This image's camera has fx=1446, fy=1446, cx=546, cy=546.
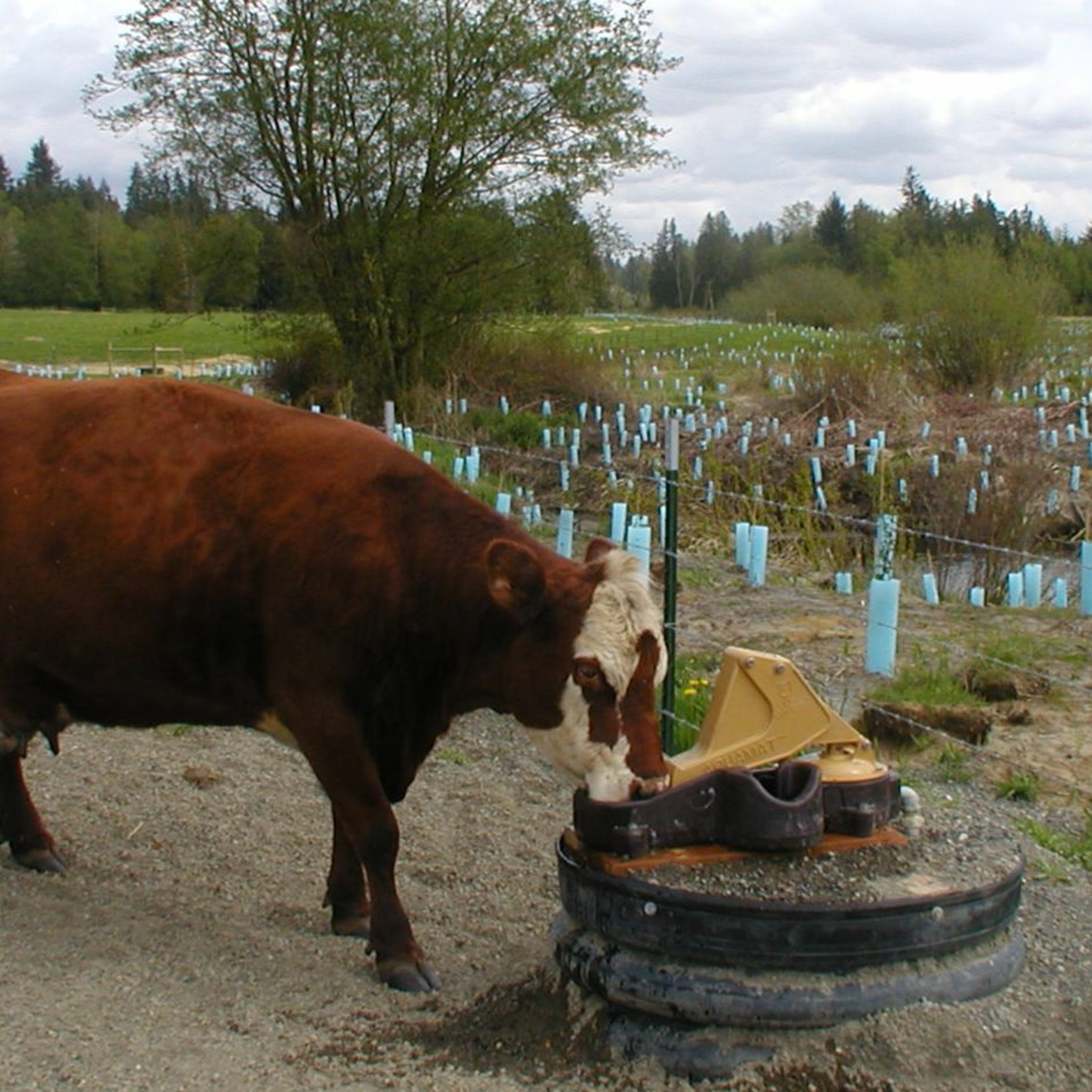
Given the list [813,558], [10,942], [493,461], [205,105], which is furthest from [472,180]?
[10,942]

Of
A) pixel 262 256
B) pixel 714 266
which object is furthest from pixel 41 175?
pixel 262 256

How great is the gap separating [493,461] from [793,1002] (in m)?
18.1

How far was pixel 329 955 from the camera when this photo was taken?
15.9 feet

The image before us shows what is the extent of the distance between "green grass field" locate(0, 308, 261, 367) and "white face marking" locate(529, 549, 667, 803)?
108ft

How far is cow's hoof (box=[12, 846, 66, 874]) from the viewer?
222 inches

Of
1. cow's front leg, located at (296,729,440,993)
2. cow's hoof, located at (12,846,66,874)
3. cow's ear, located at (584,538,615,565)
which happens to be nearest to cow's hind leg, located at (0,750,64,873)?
cow's hoof, located at (12,846,66,874)

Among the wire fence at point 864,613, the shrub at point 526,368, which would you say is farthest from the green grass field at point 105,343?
the wire fence at point 864,613

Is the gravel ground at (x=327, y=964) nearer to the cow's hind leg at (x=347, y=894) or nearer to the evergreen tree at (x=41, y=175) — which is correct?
the cow's hind leg at (x=347, y=894)

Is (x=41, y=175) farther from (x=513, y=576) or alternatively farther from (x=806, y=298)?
(x=513, y=576)

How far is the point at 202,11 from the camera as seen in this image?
25984 mm

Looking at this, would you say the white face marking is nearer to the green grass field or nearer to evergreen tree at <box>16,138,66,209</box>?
the green grass field

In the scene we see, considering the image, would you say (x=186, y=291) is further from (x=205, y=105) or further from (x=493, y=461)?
(x=493, y=461)

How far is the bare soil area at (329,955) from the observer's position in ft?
12.6

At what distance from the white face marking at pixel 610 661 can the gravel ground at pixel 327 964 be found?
2.08ft
